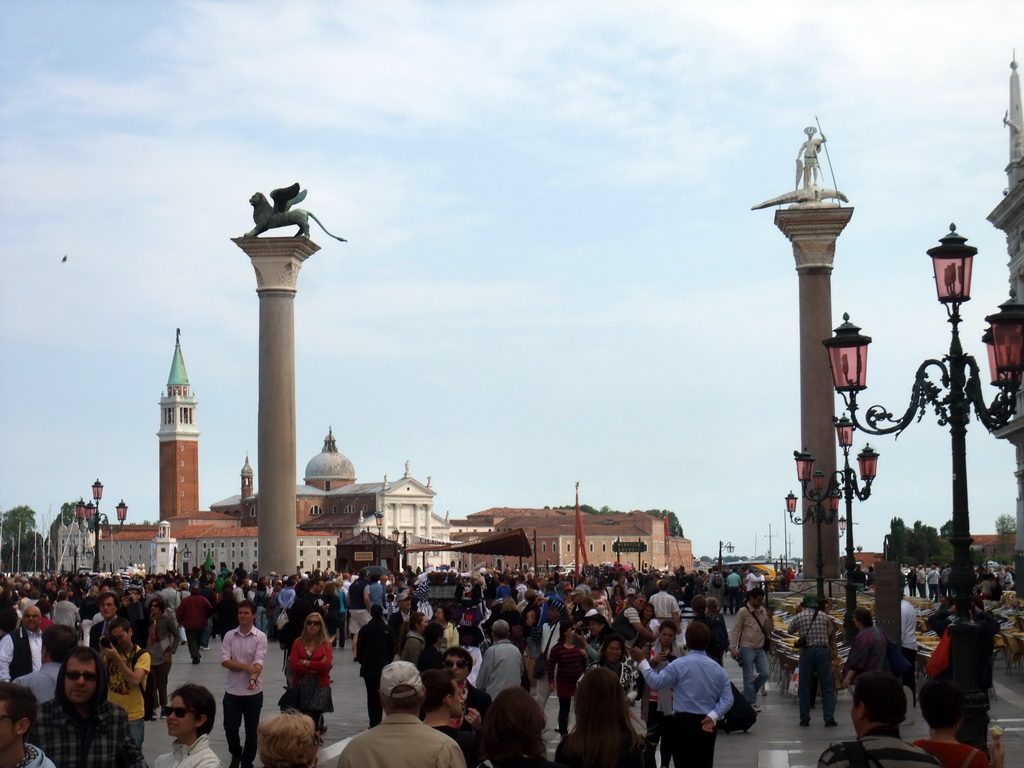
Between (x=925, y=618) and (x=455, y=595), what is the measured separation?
726 centimetres

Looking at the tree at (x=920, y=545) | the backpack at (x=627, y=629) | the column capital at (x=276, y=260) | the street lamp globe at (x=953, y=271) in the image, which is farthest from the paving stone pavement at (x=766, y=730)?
the tree at (x=920, y=545)

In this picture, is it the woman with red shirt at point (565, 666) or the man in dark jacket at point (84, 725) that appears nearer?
the man in dark jacket at point (84, 725)

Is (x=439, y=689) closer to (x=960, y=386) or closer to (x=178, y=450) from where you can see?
(x=960, y=386)

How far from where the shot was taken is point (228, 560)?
154125 mm

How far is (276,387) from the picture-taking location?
3631 cm

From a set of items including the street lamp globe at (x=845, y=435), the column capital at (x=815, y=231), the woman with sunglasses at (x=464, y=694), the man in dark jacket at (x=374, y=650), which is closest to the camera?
the woman with sunglasses at (x=464, y=694)

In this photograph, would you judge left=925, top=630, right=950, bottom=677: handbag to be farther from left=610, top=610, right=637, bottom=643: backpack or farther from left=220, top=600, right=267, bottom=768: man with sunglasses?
left=220, top=600, right=267, bottom=768: man with sunglasses

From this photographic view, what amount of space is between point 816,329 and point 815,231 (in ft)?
7.23

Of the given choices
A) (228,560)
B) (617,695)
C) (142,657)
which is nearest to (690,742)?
(617,695)

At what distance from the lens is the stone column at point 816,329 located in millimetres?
32938

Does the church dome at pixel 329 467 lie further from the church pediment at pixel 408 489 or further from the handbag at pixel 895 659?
the handbag at pixel 895 659

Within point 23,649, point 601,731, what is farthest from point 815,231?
point 601,731

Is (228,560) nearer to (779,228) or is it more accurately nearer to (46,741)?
(779,228)

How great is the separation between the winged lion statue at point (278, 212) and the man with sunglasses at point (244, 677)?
2726 centimetres
